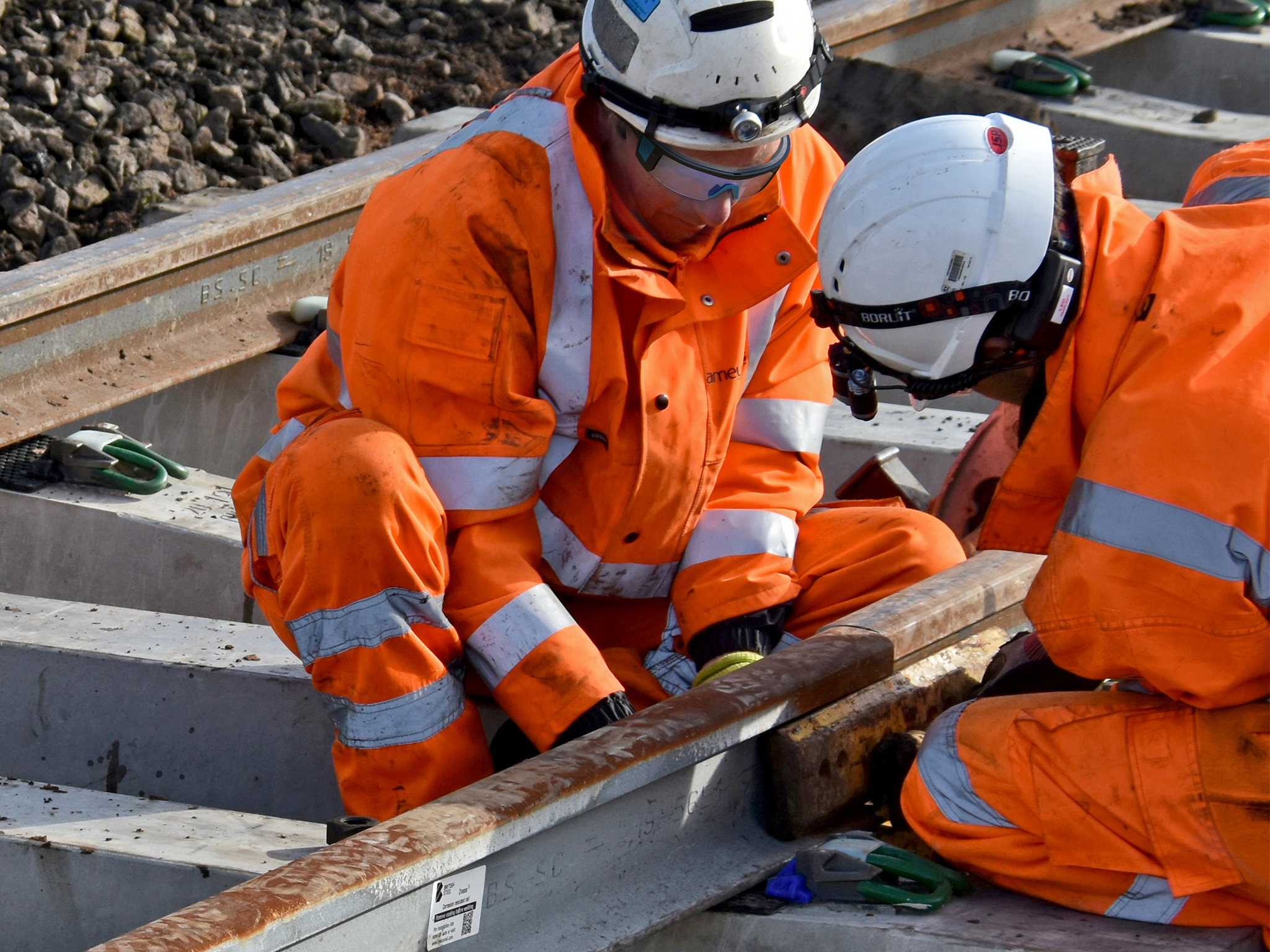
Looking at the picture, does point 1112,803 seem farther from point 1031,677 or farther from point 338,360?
point 338,360

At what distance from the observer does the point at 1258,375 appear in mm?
2461

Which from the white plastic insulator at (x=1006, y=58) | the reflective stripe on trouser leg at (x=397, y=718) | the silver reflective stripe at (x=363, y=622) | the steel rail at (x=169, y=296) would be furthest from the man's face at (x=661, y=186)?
the white plastic insulator at (x=1006, y=58)

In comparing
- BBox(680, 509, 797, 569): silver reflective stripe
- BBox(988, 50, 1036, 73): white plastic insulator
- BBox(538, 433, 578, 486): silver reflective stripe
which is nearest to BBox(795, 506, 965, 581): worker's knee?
BBox(680, 509, 797, 569): silver reflective stripe

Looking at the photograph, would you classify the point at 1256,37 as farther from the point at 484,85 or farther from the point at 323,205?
the point at 323,205

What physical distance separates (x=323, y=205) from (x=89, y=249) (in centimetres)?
79

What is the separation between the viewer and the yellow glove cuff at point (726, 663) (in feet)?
11.7

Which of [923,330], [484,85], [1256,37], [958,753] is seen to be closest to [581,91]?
[923,330]

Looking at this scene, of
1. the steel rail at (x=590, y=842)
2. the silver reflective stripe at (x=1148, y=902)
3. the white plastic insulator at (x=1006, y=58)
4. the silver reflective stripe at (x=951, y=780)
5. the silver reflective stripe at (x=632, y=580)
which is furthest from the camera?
the white plastic insulator at (x=1006, y=58)

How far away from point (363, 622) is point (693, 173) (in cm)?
112

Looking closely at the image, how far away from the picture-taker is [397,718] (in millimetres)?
3217

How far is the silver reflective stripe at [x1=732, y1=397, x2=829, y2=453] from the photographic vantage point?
12.7 feet

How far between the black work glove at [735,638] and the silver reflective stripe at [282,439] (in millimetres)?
972

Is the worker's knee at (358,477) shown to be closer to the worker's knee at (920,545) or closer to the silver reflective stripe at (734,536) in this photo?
the silver reflective stripe at (734,536)

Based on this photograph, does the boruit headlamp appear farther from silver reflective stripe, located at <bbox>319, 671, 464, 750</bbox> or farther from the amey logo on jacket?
silver reflective stripe, located at <bbox>319, 671, 464, 750</bbox>
